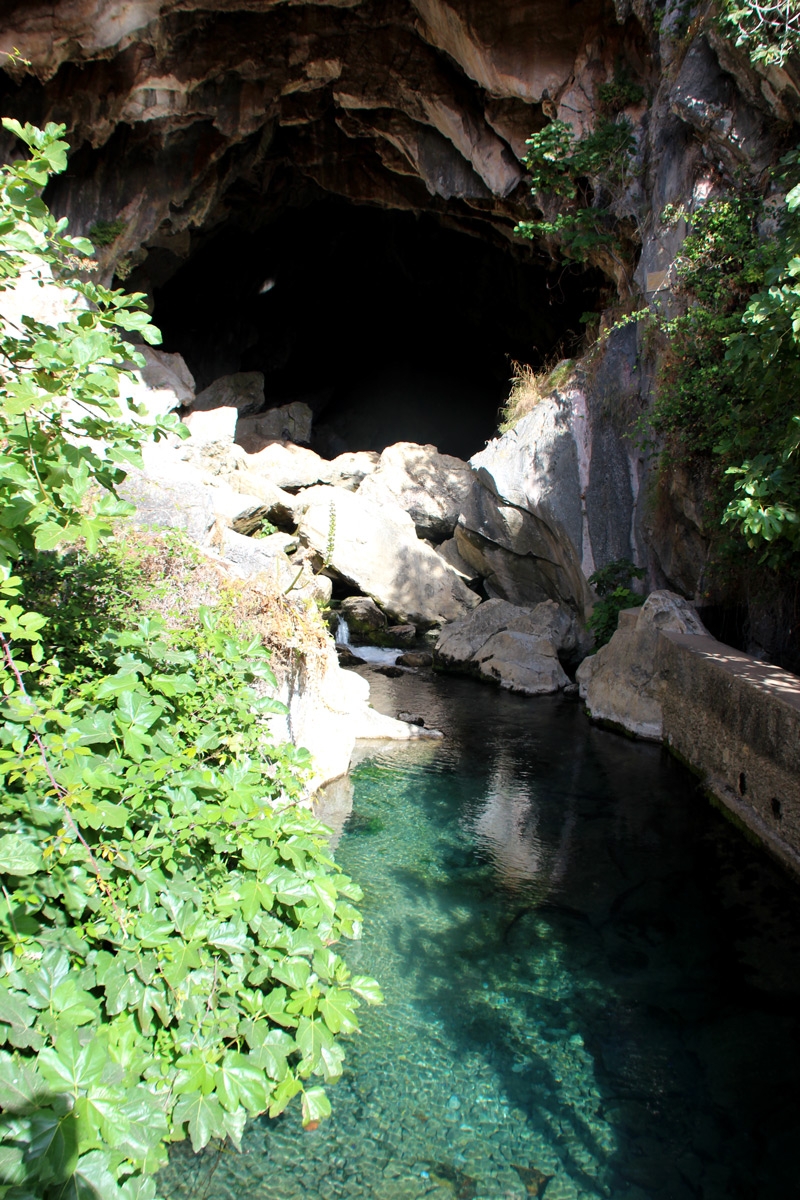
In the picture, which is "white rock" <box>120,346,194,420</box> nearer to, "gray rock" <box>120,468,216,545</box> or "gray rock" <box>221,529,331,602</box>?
"gray rock" <box>120,468,216,545</box>

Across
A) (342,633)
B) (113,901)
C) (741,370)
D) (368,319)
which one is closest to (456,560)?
(342,633)

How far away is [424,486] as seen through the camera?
17.5 m

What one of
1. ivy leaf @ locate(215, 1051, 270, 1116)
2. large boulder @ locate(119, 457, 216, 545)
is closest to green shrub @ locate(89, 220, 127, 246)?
large boulder @ locate(119, 457, 216, 545)

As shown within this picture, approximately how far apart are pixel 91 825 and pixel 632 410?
1122 centimetres

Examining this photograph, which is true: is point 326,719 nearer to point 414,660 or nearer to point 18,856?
point 18,856

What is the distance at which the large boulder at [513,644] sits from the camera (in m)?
11.5

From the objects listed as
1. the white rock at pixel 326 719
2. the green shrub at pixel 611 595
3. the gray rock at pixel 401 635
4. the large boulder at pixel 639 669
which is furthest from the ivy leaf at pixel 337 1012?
the gray rock at pixel 401 635

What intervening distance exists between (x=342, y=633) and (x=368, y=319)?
50.7 feet

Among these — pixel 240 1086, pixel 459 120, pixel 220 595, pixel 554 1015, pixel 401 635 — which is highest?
pixel 459 120

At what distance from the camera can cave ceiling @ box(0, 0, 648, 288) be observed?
12477 mm

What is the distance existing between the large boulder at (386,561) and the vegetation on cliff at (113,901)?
12.2m

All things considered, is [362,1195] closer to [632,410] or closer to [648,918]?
[648,918]

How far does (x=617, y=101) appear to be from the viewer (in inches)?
476

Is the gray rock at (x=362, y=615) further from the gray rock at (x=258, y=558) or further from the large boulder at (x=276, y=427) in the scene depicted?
the large boulder at (x=276, y=427)
